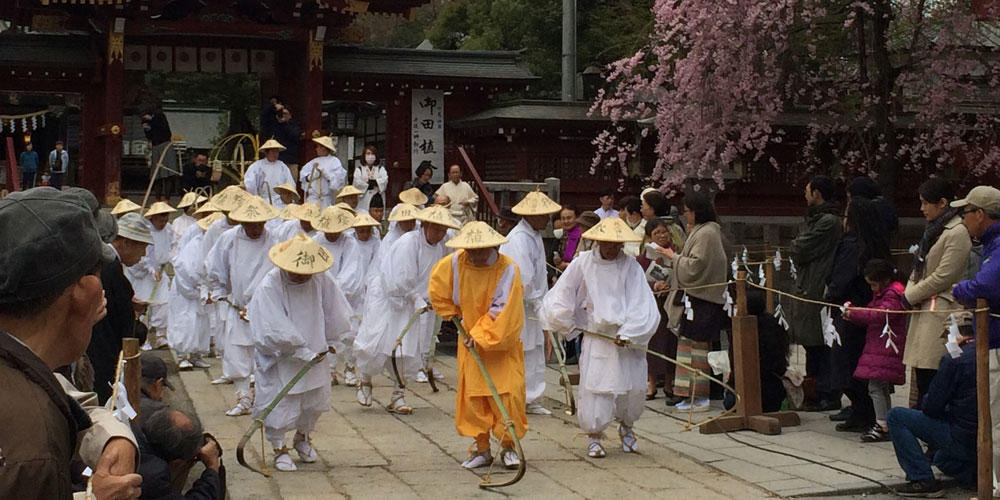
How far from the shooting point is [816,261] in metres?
9.53

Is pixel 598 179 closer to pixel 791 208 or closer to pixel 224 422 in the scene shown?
pixel 791 208

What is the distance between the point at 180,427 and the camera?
4.31 meters

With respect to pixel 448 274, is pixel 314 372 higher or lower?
lower

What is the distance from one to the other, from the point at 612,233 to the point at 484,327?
3.83 ft

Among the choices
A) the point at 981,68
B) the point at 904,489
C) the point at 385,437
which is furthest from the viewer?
the point at 981,68

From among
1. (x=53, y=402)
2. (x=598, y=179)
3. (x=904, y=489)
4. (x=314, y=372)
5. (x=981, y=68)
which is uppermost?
(x=981, y=68)

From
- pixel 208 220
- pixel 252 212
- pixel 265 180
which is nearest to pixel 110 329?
pixel 252 212

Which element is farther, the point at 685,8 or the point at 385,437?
the point at 685,8

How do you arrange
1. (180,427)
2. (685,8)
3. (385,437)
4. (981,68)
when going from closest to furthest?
(180,427) → (385,437) → (685,8) → (981,68)

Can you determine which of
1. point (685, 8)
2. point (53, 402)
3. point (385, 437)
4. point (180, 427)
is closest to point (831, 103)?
point (685, 8)

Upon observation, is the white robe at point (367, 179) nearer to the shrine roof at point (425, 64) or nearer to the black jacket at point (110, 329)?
the shrine roof at point (425, 64)

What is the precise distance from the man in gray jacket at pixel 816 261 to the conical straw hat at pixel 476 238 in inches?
123

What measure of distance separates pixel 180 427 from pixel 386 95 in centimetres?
1868

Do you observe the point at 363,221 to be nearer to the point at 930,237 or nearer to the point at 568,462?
the point at 568,462
